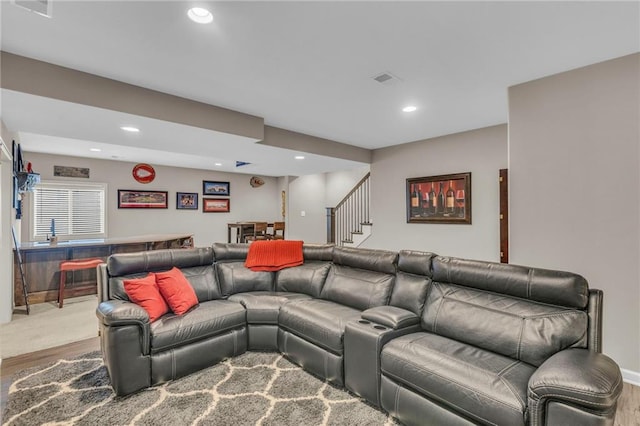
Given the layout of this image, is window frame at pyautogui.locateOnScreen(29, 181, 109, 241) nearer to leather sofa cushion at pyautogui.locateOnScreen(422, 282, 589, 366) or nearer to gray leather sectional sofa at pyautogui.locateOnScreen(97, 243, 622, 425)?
gray leather sectional sofa at pyautogui.locateOnScreen(97, 243, 622, 425)

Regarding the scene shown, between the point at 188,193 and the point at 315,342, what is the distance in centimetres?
694

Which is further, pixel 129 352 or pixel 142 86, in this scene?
pixel 142 86

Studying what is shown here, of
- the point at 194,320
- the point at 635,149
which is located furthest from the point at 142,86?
the point at 635,149

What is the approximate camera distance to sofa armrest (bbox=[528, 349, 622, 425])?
1.31 m

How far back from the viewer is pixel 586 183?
2674mm

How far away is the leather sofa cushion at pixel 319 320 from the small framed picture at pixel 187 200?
20.7ft

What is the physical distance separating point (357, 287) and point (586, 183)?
7.15 feet

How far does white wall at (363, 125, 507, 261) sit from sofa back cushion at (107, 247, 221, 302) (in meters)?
3.43

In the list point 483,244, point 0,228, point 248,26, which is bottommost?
point 483,244

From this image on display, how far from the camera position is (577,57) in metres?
2.52

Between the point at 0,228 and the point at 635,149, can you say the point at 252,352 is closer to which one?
the point at 0,228

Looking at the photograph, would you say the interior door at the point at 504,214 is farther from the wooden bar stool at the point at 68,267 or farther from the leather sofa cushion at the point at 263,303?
the wooden bar stool at the point at 68,267

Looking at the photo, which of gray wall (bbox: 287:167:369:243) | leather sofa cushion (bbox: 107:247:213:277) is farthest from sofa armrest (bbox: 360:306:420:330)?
gray wall (bbox: 287:167:369:243)

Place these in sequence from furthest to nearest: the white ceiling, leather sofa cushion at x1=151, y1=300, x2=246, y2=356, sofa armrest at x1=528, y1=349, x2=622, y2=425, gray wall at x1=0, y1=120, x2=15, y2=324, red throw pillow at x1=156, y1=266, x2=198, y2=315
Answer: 1. gray wall at x1=0, y1=120, x2=15, y2=324
2. red throw pillow at x1=156, y1=266, x2=198, y2=315
3. leather sofa cushion at x1=151, y1=300, x2=246, y2=356
4. the white ceiling
5. sofa armrest at x1=528, y1=349, x2=622, y2=425
